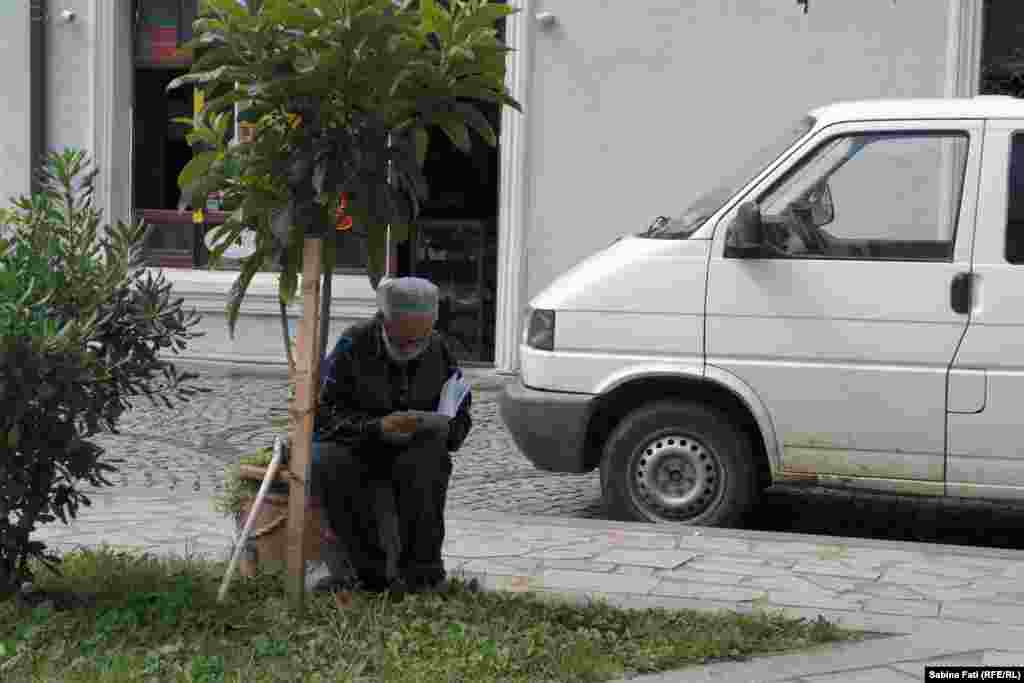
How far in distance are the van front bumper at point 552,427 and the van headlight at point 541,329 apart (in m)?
0.24

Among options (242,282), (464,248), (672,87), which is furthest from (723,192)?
(464,248)

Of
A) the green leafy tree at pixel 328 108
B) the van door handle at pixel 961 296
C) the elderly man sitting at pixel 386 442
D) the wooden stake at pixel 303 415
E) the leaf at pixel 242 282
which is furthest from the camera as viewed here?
the van door handle at pixel 961 296

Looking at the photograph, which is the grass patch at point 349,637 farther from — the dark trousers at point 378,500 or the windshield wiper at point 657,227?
the windshield wiper at point 657,227

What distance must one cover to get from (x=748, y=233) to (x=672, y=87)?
6615mm

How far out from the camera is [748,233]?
25.5 feet

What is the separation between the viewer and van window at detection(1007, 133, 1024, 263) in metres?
7.64

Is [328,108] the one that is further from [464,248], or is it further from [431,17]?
[464,248]

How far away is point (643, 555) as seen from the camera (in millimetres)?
7211

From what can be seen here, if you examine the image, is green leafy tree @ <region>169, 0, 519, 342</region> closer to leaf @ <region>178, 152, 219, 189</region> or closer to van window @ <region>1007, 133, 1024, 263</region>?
A: leaf @ <region>178, 152, 219, 189</region>

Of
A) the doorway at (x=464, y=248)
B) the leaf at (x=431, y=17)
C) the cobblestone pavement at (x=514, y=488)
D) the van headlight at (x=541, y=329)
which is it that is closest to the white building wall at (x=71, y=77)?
the doorway at (x=464, y=248)

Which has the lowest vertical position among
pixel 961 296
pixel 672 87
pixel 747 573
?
pixel 747 573

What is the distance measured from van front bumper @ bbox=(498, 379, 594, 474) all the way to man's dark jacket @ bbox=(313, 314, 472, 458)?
2.04m

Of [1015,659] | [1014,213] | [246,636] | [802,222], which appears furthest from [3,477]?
[1014,213]

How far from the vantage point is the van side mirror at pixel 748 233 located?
775cm
